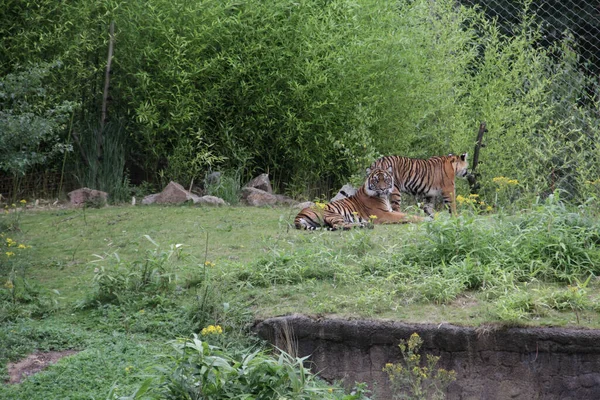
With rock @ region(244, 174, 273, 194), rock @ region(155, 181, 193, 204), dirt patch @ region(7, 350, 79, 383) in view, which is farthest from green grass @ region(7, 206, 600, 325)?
rock @ region(244, 174, 273, 194)

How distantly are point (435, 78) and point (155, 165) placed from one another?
3.61 metres

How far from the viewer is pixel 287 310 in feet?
16.6

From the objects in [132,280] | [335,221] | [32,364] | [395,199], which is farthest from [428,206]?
[32,364]

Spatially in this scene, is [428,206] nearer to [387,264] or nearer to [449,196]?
[449,196]

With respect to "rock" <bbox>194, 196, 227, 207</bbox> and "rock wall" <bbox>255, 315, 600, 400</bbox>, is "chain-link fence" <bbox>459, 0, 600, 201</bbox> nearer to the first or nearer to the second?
"rock wall" <bbox>255, 315, 600, 400</bbox>

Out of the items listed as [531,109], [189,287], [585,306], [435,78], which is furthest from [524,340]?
[435,78]

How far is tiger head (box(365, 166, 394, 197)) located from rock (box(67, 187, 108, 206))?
10.5 ft

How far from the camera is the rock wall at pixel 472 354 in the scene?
4547mm

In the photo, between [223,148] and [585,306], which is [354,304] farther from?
[223,148]

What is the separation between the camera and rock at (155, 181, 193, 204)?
9195 mm

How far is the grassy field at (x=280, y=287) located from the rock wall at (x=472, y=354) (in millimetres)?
119

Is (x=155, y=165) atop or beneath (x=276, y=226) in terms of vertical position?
atop

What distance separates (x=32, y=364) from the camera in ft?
15.3

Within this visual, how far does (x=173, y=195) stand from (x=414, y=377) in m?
5.20
